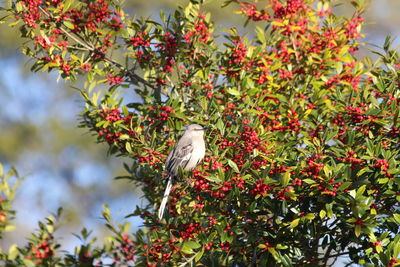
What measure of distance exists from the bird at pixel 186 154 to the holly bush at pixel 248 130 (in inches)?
4.8

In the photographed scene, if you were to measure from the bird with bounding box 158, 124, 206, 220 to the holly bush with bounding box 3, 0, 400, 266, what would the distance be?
121 millimetres

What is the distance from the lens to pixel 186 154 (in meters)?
5.15

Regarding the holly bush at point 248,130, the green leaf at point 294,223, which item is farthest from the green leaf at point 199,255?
the green leaf at point 294,223

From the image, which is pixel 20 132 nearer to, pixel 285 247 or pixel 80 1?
pixel 80 1

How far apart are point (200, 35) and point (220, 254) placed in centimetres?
224

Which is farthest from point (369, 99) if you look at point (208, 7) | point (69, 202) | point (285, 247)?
point (69, 202)

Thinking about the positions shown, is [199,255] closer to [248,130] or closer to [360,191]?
[248,130]

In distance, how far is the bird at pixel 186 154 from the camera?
482cm

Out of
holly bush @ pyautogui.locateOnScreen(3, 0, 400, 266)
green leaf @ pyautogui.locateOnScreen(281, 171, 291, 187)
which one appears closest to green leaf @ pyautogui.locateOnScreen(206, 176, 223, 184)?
holly bush @ pyautogui.locateOnScreen(3, 0, 400, 266)

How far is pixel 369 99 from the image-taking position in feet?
14.1

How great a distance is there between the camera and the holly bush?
3.89m

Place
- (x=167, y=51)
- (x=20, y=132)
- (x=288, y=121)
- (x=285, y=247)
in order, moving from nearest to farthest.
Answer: (x=285, y=247)
(x=288, y=121)
(x=167, y=51)
(x=20, y=132)

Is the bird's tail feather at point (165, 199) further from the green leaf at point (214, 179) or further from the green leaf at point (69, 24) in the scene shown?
the green leaf at point (69, 24)

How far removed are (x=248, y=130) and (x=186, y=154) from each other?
3.63 ft
